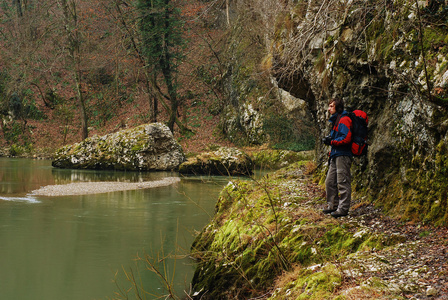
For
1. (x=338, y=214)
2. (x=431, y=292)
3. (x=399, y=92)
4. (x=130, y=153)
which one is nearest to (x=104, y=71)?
(x=130, y=153)

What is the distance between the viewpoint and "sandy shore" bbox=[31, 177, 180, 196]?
14.4 metres

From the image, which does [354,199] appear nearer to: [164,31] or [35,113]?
[164,31]

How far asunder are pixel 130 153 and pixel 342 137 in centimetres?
1670

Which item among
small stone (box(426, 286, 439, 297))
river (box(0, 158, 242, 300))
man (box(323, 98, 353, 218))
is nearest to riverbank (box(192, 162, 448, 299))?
small stone (box(426, 286, 439, 297))

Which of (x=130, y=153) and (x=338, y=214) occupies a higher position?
(x=130, y=153)

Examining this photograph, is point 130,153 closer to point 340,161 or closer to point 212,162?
point 212,162

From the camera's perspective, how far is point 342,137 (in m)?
5.86

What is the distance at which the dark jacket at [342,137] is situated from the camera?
5.82 metres

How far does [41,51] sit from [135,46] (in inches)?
404

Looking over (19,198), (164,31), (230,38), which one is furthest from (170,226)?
(230,38)

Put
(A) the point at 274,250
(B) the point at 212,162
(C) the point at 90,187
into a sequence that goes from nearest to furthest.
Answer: (A) the point at 274,250, (C) the point at 90,187, (B) the point at 212,162

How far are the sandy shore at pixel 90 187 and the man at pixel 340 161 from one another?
1029cm

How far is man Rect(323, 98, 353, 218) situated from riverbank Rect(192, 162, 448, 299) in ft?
0.71

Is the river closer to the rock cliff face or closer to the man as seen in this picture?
the man
